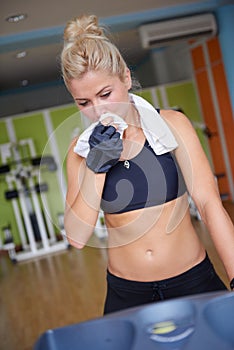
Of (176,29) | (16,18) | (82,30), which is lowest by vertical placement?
(82,30)

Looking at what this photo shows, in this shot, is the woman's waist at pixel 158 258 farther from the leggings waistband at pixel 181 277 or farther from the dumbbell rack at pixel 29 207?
the dumbbell rack at pixel 29 207

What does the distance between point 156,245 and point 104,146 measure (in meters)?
0.38

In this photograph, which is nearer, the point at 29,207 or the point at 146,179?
the point at 146,179

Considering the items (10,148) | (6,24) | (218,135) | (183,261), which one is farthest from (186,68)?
(183,261)

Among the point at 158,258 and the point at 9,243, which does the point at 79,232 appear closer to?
the point at 158,258

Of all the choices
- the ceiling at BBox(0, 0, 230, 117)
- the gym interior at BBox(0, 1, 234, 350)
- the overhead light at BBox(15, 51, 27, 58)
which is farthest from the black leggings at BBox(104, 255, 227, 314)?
the overhead light at BBox(15, 51, 27, 58)

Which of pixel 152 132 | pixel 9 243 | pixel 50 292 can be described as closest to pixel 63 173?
pixel 50 292

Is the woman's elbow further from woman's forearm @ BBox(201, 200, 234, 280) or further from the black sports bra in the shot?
woman's forearm @ BBox(201, 200, 234, 280)

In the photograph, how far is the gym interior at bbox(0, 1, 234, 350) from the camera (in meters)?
4.37

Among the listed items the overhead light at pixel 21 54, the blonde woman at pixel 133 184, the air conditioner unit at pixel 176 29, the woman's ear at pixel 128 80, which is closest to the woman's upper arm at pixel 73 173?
the blonde woman at pixel 133 184

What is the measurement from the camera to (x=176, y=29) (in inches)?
200

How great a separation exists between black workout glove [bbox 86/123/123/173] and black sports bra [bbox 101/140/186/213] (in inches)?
5.2

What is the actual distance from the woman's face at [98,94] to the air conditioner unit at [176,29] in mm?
4021

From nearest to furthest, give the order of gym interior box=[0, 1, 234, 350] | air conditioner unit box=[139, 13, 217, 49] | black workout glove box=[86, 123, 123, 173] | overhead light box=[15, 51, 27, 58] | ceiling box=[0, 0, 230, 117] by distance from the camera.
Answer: black workout glove box=[86, 123, 123, 173] < ceiling box=[0, 0, 230, 117] < gym interior box=[0, 1, 234, 350] < air conditioner unit box=[139, 13, 217, 49] < overhead light box=[15, 51, 27, 58]
